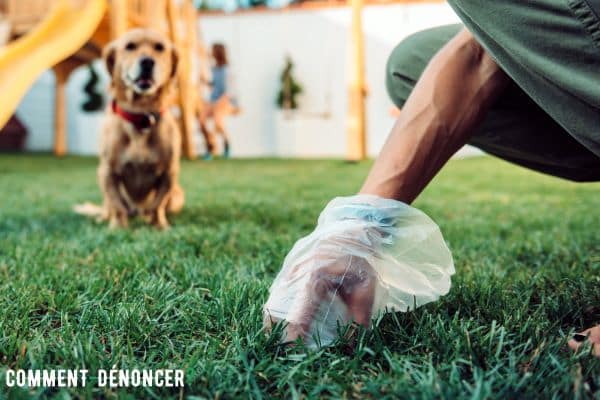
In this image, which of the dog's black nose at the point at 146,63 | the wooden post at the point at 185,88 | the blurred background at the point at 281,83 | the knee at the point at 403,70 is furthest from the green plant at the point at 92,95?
the knee at the point at 403,70

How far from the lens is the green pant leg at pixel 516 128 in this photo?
105cm

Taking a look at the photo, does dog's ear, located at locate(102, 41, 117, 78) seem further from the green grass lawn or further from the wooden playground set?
the green grass lawn

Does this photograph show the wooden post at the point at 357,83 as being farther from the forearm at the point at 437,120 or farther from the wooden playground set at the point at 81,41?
the forearm at the point at 437,120

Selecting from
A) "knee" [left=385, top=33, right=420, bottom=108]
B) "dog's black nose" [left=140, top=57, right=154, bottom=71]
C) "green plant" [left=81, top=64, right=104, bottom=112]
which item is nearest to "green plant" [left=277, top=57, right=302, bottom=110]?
"green plant" [left=81, top=64, right=104, bottom=112]

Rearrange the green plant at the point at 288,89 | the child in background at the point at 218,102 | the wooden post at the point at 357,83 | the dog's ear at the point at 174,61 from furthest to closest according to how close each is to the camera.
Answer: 1. the green plant at the point at 288,89
2. the child in background at the point at 218,102
3. the wooden post at the point at 357,83
4. the dog's ear at the point at 174,61

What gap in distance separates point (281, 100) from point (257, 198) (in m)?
8.19

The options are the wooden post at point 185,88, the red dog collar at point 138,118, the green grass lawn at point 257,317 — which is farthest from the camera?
the wooden post at point 185,88

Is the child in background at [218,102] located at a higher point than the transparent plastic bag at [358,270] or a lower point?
lower

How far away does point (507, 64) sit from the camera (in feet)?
2.39

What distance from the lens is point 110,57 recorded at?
7.39 ft

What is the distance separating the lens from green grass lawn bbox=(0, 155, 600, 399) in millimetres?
609

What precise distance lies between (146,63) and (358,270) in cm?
172

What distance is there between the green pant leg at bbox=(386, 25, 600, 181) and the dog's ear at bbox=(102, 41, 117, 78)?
56.7 inches

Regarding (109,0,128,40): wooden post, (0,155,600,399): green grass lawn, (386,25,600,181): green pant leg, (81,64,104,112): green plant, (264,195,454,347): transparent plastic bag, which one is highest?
(109,0,128,40): wooden post
